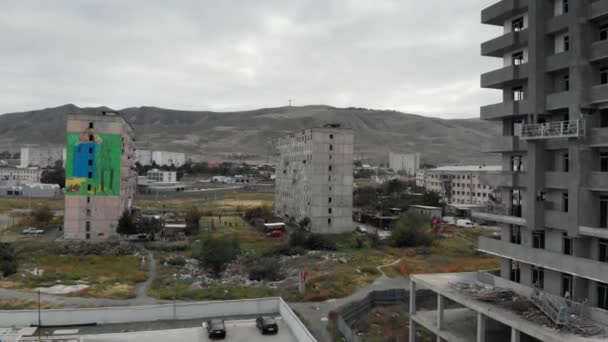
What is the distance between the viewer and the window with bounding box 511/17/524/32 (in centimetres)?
2014

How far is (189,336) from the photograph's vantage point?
931 inches

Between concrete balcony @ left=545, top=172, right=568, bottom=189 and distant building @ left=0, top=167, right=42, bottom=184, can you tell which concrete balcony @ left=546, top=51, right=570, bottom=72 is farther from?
distant building @ left=0, top=167, right=42, bottom=184

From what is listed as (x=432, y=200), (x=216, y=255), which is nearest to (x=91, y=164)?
(x=216, y=255)

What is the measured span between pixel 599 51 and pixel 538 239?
742 cm

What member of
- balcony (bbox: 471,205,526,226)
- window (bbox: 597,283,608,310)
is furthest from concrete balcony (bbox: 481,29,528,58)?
window (bbox: 597,283,608,310)

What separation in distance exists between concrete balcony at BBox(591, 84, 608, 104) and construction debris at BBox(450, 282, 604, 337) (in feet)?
22.8

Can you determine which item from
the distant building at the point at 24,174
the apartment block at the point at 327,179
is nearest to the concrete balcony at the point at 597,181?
the apartment block at the point at 327,179

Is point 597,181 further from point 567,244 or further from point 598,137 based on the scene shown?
point 567,244

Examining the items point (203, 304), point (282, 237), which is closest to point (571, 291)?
point (203, 304)

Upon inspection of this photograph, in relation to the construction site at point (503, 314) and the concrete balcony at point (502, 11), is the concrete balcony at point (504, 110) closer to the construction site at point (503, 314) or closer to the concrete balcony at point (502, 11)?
the concrete balcony at point (502, 11)

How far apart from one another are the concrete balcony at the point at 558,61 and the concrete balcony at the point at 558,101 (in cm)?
98

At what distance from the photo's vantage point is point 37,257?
146ft

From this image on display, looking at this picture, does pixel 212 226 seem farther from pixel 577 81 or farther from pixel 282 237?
pixel 577 81

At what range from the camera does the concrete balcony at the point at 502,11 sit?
19.7 m
